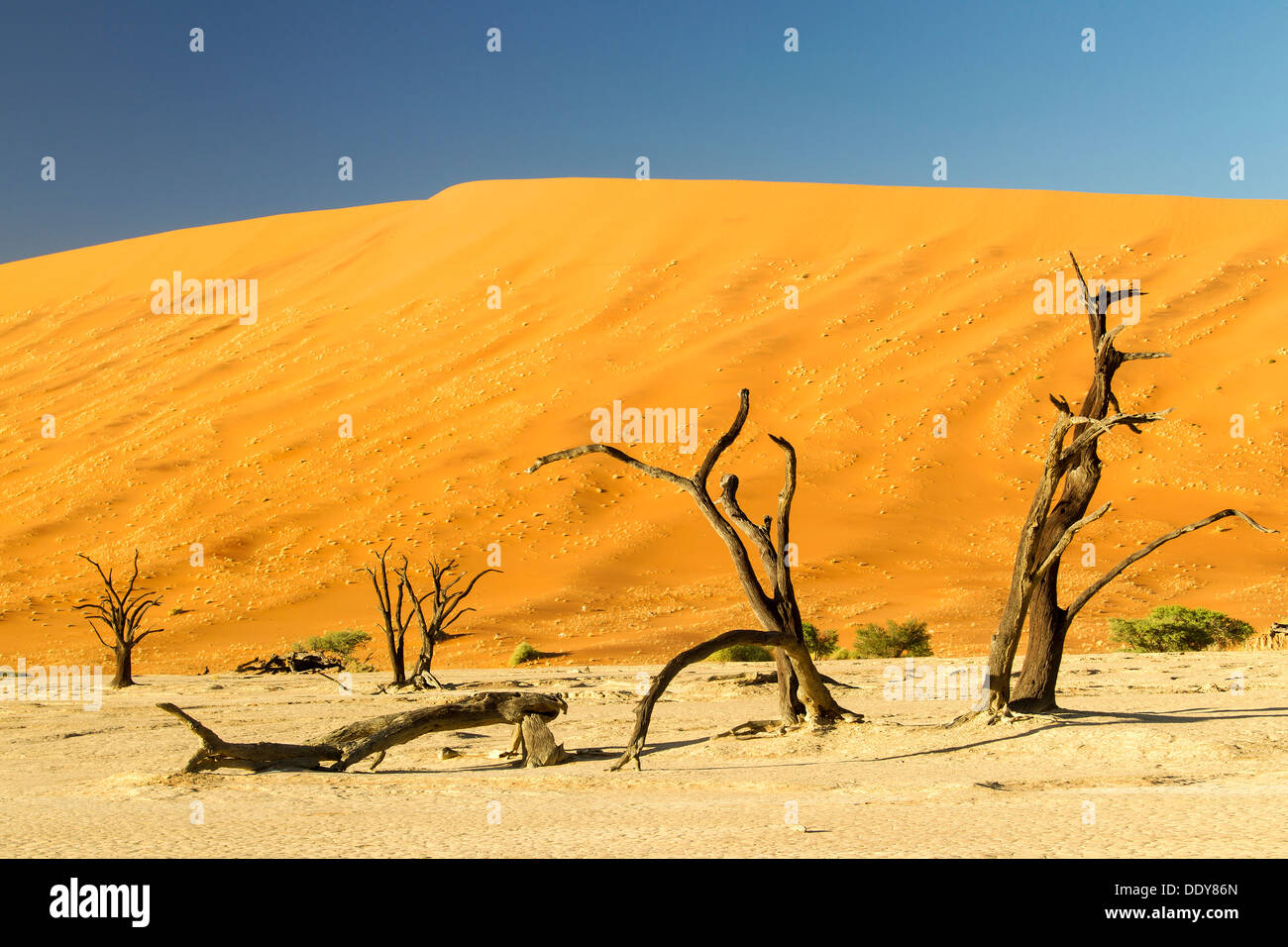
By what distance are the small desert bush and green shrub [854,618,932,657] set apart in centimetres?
642

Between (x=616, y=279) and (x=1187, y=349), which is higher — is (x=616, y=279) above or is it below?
above

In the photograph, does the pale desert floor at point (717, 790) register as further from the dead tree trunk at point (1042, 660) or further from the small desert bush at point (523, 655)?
the small desert bush at point (523, 655)

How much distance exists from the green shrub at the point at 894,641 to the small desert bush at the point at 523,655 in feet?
21.1

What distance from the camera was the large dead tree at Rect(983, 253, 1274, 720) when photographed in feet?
31.2

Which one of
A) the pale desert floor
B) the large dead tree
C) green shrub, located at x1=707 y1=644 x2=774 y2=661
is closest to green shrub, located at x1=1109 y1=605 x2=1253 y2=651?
green shrub, located at x1=707 y1=644 x2=774 y2=661

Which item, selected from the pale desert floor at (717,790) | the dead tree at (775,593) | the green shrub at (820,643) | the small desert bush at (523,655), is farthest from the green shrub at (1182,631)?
the dead tree at (775,593)

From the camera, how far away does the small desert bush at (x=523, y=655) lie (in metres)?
22.2

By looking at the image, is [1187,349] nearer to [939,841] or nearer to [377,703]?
[377,703]

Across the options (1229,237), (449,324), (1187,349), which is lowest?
(1187,349)

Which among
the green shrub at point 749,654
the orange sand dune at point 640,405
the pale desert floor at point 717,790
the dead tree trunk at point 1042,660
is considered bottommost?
the green shrub at point 749,654

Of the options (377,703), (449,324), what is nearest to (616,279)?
(449,324)

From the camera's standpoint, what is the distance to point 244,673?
2098cm
